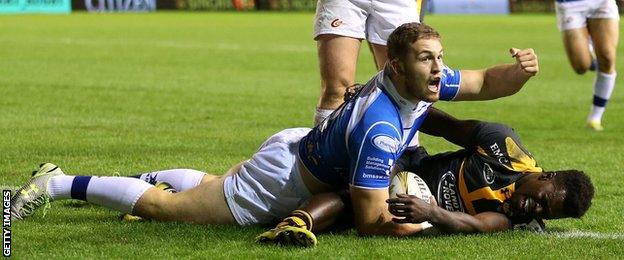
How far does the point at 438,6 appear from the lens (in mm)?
46719

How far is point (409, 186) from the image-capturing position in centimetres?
709

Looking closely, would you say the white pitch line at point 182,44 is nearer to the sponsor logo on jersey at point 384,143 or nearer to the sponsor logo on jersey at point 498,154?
the sponsor logo on jersey at point 498,154

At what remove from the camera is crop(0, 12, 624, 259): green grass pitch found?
6.66 m

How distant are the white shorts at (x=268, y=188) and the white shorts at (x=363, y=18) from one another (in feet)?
6.78

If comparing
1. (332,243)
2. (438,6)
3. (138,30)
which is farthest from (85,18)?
(332,243)

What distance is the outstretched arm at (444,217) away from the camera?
6582 mm

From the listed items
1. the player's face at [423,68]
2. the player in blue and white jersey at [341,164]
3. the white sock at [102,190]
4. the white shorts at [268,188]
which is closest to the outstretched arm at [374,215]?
the player in blue and white jersey at [341,164]

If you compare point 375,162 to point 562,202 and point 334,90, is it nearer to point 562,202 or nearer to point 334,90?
point 562,202

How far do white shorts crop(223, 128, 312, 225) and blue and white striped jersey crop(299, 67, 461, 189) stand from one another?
0.11m

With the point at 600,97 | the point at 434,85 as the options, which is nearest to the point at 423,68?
the point at 434,85

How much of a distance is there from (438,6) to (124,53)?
2474 centimetres

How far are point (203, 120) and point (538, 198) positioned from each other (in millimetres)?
6799

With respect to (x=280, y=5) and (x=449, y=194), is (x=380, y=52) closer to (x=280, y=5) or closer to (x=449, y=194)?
(x=449, y=194)

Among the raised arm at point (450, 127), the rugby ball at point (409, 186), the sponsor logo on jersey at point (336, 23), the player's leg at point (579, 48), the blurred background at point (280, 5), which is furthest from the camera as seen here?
the blurred background at point (280, 5)
